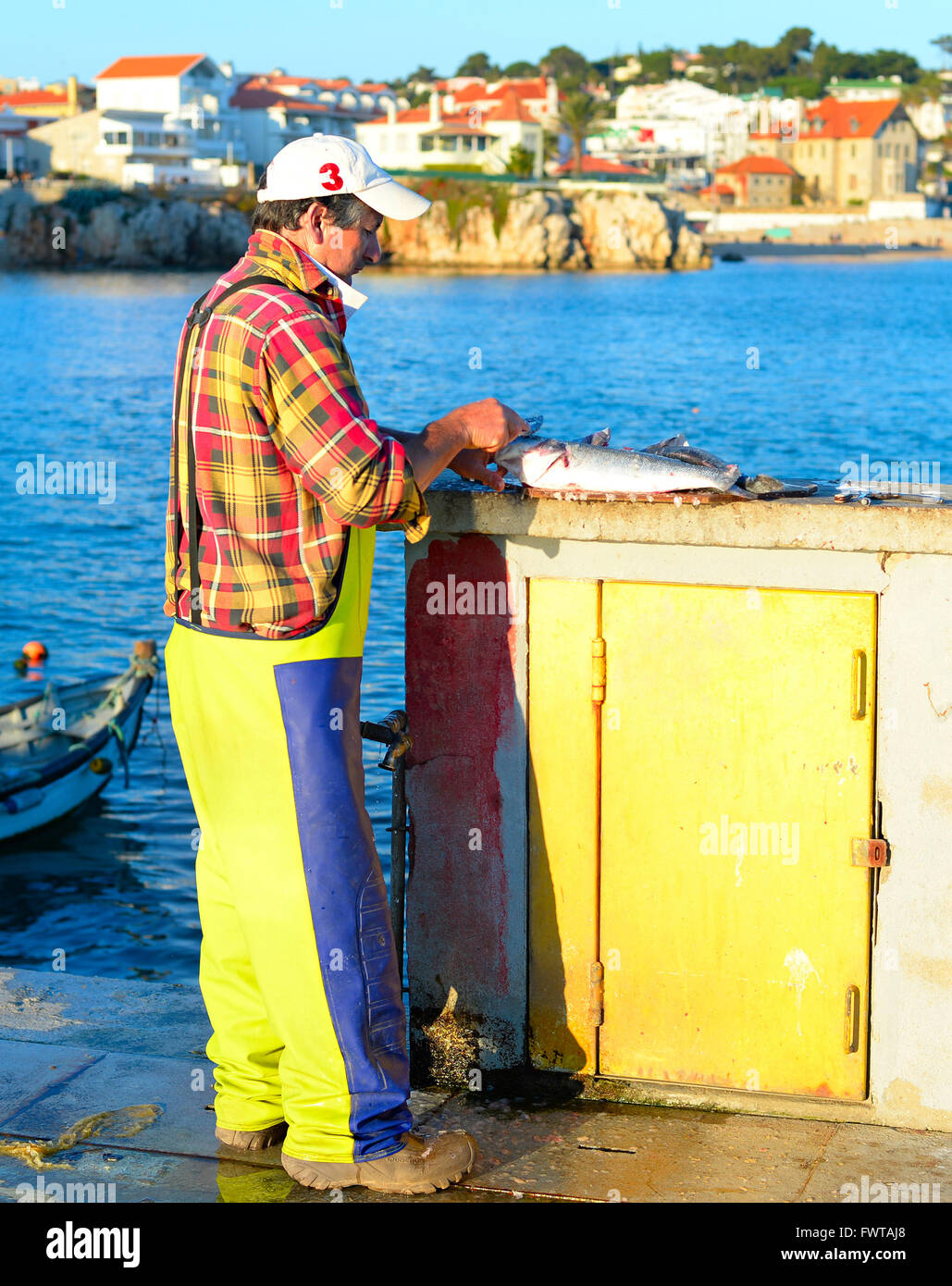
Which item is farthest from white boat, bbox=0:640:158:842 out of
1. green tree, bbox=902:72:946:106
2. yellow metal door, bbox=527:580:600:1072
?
green tree, bbox=902:72:946:106

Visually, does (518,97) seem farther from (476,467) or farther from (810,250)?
(476,467)

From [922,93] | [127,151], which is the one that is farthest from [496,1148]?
[922,93]

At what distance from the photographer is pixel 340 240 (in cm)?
344

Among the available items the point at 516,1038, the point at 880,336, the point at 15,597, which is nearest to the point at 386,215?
the point at 516,1038

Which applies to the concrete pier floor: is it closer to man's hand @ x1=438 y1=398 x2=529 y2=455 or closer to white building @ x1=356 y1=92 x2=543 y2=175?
man's hand @ x1=438 y1=398 x2=529 y2=455

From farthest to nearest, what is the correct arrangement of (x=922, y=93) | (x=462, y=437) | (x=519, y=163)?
(x=922, y=93) < (x=519, y=163) < (x=462, y=437)

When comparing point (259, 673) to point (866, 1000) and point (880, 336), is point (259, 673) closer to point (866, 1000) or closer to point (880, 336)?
point (866, 1000)

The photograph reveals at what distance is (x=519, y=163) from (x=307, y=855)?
130460mm

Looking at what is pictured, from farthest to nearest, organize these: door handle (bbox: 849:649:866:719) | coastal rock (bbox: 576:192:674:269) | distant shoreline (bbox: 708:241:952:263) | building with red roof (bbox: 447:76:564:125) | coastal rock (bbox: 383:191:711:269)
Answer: distant shoreline (bbox: 708:241:952:263), building with red roof (bbox: 447:76:564:125), coastal rock (bbox: 576:192:674:269), coastal rock (bbox: 383:191:711:269), door handle (bbox: 849:649:866:719)

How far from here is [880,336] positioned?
203 feet

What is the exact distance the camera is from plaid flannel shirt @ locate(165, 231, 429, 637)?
10.7 ft

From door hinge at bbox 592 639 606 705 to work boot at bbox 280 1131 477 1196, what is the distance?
1198mm

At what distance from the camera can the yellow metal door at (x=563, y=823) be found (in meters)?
4.03
